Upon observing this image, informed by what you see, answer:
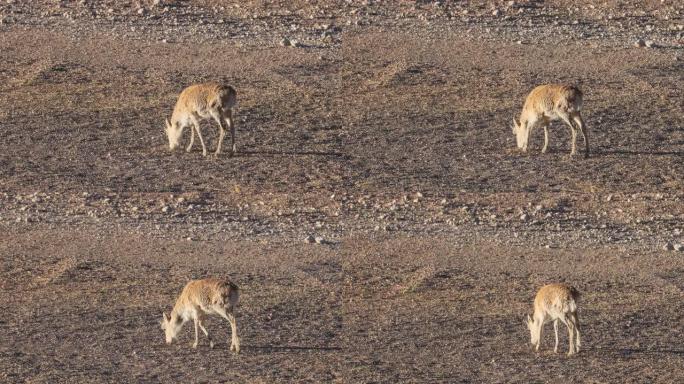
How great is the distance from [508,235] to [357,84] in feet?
15.8

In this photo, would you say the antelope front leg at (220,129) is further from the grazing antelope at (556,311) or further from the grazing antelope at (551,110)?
the grazing antelope at (556,311)

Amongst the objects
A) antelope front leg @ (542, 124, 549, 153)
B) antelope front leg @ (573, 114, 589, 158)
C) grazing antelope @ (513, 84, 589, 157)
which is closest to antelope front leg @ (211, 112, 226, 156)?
grazing antelope @ (513, 84, 589, 157)


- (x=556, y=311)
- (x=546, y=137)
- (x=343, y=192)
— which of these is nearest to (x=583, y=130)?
(x=546, y=137)

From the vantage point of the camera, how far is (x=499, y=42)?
94.6ft

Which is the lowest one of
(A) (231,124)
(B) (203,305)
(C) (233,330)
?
(C) (233,330)

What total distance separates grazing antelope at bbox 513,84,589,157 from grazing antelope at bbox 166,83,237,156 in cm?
381

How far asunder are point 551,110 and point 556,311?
529 cm

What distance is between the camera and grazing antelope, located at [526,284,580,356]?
773 inches

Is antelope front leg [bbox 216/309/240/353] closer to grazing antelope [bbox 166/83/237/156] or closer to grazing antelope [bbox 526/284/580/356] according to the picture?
grazing antelope [bbox 526/284/580/356]

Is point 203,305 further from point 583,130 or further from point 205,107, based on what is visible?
point 583,130

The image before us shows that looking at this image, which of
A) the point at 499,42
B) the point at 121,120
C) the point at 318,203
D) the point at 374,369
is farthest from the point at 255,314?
the point at 499,42

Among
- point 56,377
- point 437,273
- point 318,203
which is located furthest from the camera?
point 318,203

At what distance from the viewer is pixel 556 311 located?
19.7m

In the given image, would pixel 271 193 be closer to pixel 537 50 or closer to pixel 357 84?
pixel 357 84
